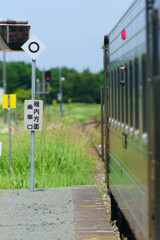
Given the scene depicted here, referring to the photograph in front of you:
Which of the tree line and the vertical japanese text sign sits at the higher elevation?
the tree line

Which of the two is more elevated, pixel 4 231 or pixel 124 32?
pixel 124 32

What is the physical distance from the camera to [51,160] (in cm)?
1130

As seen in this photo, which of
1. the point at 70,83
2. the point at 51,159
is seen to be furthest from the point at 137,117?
the point at 70,83

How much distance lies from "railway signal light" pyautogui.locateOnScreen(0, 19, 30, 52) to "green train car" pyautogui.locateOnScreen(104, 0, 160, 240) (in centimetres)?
299

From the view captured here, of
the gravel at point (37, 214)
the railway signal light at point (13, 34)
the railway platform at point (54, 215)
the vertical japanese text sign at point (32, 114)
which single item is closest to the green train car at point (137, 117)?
the railway platform at point (54, 215)

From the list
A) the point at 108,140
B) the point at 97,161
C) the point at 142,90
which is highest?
the point at 142,90

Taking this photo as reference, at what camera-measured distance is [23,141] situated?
12.8 metres

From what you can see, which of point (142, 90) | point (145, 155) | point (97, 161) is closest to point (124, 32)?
point (142, 90)

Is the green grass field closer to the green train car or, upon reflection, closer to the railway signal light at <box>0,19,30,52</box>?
the railway signal light at <box>0,19,30,52</box>

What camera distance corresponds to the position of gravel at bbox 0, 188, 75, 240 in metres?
5.92

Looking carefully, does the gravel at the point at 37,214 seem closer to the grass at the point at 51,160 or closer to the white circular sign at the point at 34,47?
the grass at the point at 51,160

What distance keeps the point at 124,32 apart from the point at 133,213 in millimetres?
2049

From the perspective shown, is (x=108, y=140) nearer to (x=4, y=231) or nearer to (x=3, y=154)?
(x=4, y=231)

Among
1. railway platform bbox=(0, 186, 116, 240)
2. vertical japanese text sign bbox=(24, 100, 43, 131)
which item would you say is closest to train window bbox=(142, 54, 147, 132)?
railway platform bbox=(0, 186, 116, 240)
